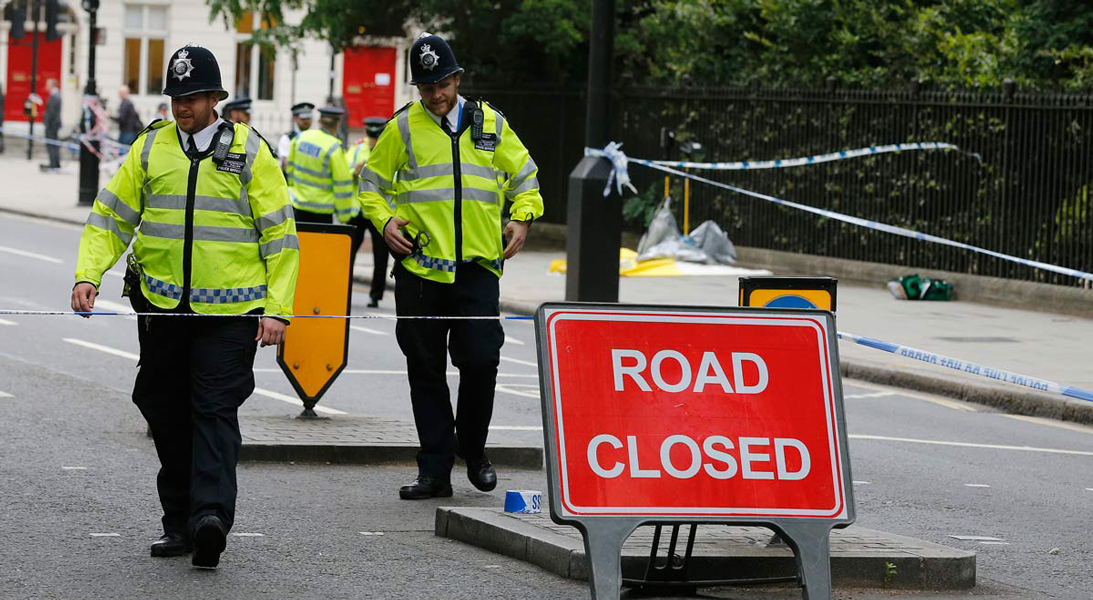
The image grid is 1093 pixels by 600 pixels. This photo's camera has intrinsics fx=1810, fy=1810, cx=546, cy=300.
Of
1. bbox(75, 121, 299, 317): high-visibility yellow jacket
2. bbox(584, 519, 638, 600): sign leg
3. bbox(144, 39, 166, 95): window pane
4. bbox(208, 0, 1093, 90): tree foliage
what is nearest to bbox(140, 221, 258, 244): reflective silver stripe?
bbox(75, 121, 299, 317): high-visibility yellow jacket

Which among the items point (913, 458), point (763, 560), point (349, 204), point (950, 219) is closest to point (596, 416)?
point (763, 560)

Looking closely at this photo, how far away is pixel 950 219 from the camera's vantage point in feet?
62.5

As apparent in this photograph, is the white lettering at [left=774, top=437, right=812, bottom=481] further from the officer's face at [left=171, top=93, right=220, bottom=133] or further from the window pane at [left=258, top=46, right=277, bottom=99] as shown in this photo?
the window pane at [left=258, top=46, right=277, bottom=99]

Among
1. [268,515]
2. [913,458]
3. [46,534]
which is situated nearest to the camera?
[46,534]

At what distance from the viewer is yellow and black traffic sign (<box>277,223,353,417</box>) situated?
374 inches

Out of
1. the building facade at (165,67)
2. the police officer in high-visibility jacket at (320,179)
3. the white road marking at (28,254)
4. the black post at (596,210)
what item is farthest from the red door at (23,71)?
the black post at (596,210)

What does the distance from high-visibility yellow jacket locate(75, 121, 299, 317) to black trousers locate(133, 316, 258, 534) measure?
0.10 meters

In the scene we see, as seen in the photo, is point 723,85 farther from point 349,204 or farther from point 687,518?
point 687,518

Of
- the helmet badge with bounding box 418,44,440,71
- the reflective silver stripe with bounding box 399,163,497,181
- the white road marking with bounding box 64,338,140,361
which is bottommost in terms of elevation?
the white road marking with bounding box 64,338,140,361

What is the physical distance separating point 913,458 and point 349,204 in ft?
22.9

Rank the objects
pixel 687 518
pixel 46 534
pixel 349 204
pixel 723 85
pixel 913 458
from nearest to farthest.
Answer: pixel 687 518
pixel 46 534
pixel 913 458
pixel 349 204
pixel 723 85

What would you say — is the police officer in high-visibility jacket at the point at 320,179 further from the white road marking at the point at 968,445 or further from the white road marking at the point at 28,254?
the white road marking at the point at 968,445

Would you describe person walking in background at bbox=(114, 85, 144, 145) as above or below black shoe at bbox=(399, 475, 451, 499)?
above

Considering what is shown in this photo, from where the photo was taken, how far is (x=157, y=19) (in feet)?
176
